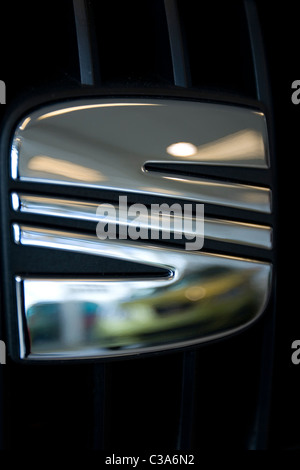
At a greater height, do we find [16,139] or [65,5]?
[65,5]

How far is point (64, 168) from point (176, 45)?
181 millimetres

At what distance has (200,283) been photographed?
587 mm

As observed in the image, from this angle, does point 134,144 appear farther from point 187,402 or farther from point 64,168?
point 187,402

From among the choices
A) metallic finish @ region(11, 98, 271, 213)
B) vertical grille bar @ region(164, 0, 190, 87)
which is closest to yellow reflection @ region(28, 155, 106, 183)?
metallic finish @ region(11, 98, 271, 213)

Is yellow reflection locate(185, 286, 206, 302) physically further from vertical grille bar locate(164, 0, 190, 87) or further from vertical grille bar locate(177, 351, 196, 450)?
vertical grille bar locate(164, 0, 190, 87)

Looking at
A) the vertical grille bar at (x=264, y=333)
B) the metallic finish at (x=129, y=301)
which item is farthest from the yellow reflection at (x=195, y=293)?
the vertical grille bar at (x=264, y=333)

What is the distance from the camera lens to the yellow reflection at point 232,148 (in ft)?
1.89

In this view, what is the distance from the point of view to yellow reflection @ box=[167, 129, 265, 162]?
58 cm

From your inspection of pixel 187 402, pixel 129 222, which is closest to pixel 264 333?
pixel 187 402

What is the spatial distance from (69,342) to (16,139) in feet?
0.70

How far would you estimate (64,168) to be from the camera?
0.55 metres

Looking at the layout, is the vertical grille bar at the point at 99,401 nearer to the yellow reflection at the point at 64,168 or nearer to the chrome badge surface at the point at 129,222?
the chrome badge surface at the point at 129,222
